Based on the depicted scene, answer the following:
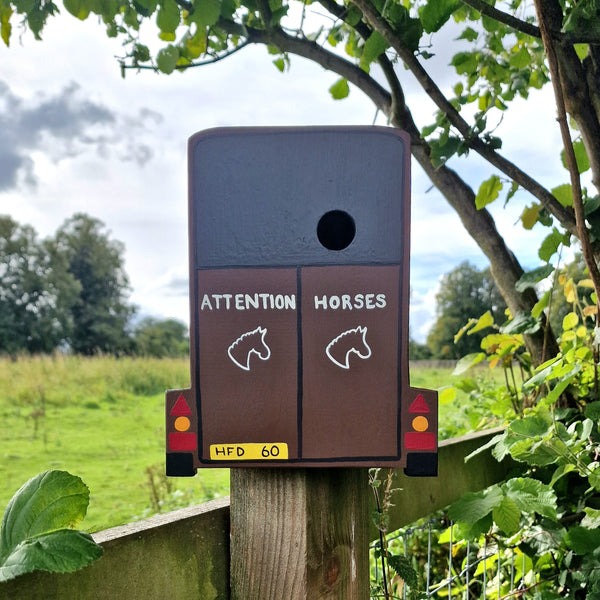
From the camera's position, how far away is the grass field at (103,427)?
411 cm

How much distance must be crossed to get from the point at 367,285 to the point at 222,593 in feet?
1.67

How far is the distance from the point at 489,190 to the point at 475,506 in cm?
76

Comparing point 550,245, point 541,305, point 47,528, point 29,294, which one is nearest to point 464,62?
point 550,245

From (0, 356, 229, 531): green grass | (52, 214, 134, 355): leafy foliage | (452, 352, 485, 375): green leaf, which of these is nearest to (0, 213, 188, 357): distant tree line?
(52, 214, 134, 355): leafy foliage

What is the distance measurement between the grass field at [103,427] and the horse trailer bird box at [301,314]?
2855 millimetres

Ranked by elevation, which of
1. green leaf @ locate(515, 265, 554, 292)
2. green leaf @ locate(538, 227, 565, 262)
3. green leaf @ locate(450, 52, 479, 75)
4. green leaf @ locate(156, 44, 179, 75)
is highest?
green leaf @ locate(450, 52, 479, 75)

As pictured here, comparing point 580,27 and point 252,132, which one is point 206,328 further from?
point 580,27

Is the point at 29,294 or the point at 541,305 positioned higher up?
the point at 29,294

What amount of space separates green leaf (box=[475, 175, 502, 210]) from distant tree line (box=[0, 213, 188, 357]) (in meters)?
19.2

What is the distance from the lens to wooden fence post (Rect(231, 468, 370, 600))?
929 millimetres

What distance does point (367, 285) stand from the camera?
35.6 inches

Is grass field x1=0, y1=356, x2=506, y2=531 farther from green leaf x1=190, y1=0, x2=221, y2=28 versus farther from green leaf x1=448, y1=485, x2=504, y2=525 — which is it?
green leaf x1=190, y1=0, x2=221, y2=28

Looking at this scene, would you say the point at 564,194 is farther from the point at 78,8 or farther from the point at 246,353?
the point at 78,8

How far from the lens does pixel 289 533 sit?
3.05ft
